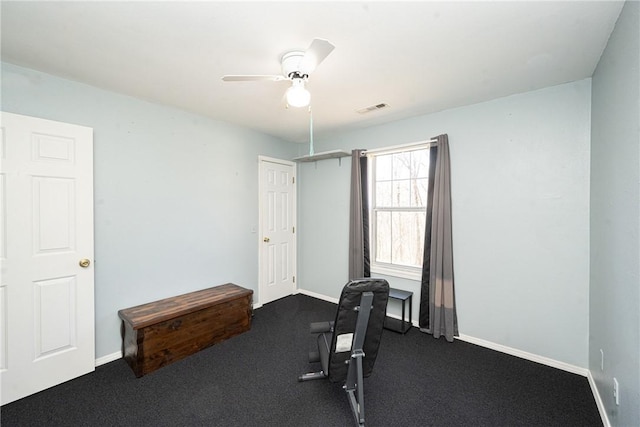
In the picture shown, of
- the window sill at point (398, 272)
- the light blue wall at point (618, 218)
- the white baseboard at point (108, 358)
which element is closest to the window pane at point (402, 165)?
the window sill at point (398, 272)

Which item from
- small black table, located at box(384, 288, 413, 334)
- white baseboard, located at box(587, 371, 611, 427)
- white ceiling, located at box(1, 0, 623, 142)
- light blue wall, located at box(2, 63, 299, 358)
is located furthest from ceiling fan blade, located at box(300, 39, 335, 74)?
white baseboard, located at box(587, 371, 611, 427)

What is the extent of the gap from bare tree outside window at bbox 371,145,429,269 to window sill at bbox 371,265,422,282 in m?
0.06

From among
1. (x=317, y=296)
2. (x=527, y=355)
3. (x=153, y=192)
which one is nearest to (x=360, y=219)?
(x=317, y=296)

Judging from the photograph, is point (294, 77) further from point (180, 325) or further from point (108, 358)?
point (108, 358)

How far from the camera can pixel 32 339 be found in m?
2.04

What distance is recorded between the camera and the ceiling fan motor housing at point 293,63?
1.82 metres

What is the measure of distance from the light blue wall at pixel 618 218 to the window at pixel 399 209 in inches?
58.2

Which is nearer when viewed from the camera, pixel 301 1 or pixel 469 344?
pixel 301 1

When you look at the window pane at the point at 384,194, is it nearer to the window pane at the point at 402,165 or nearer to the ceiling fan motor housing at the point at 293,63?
the window pane at the point at 402,165

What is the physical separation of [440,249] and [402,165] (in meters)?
1.17

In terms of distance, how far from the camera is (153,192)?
2783 mm

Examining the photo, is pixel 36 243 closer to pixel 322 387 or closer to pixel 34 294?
pixel 34 294

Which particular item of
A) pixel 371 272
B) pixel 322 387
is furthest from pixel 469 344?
pixel 322 387

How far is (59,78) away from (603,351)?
4697 mm
